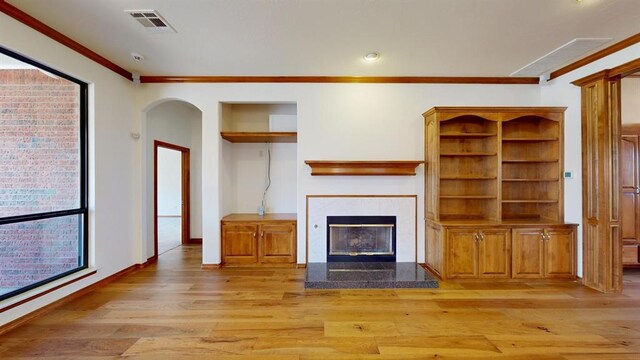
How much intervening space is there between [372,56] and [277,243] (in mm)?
2857

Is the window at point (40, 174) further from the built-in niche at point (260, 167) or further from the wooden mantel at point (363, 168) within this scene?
the wooden mantel at point (363, 168)

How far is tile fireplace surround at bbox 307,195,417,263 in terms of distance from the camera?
425 centimetres

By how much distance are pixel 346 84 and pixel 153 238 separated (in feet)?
13.0

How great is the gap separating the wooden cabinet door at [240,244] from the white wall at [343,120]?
127 millimetres

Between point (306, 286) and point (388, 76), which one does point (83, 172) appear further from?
point (388, 76)

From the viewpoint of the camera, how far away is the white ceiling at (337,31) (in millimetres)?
2535

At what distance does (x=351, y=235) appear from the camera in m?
4.33

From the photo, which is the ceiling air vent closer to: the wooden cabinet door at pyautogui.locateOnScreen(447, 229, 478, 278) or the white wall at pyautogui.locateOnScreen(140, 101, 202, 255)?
the white wall at pyautogui.locateOnScreen(140, 101, 202, 255)

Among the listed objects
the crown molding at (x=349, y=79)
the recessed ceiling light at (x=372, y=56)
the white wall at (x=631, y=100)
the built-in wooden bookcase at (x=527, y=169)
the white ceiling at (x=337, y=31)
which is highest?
the white ceiling at (x=337, y=31)

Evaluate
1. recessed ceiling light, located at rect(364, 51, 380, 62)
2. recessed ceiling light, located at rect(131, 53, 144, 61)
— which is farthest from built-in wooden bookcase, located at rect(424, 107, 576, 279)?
recessed ceiling light, located at rect(131, 53, 144, 61)

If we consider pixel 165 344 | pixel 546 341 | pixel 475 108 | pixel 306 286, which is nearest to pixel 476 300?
pixel 546 341

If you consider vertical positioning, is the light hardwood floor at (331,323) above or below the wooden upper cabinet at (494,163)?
below

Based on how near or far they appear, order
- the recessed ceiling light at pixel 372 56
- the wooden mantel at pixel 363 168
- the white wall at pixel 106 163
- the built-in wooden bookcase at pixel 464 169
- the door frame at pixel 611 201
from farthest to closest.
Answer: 1. the built-in wooden bookcase at pixel 464 169
2. the wooden mantel at pixel 363 168
3. the recessed ceiling light at pixel 372 56
4. the door frame at pixel 611 201
5. the white wall at pixel 106 163

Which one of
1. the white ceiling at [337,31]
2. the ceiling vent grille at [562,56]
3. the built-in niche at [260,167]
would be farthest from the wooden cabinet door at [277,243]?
the ceiling vent grille at [562,56]
